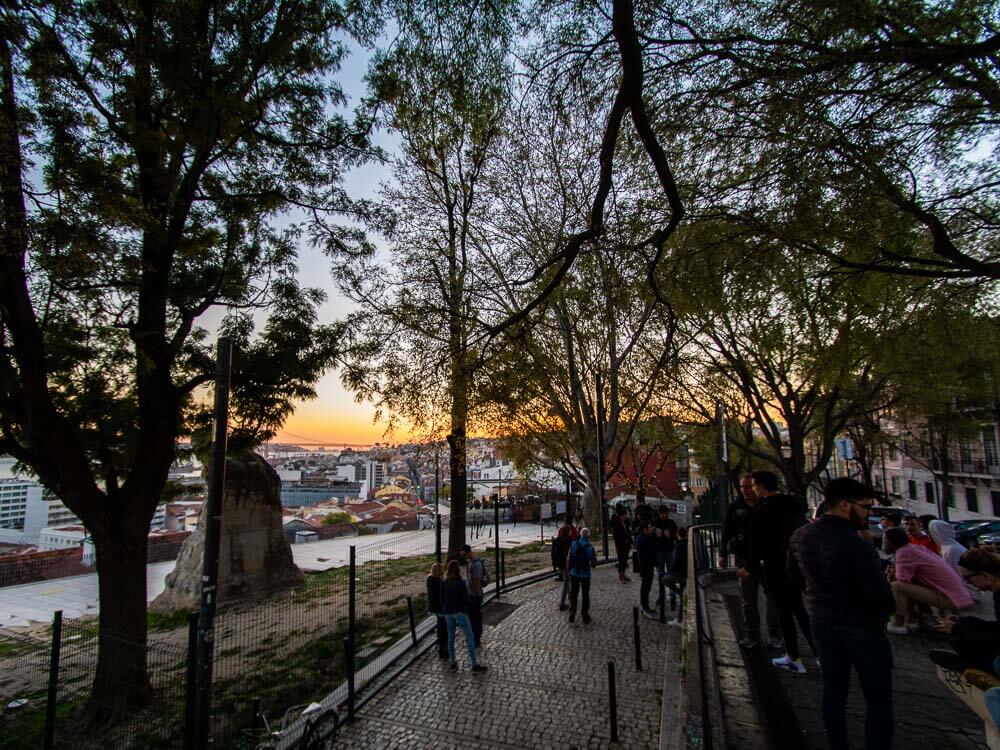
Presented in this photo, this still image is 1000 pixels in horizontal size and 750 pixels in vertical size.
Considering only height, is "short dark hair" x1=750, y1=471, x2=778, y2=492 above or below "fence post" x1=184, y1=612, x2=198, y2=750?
above

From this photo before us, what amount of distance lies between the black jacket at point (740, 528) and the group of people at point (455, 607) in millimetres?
4023

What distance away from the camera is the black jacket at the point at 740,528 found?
Answer: 17.0 ft

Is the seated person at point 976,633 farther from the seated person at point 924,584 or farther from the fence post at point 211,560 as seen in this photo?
the fence post at point 211,560

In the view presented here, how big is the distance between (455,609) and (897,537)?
6.16 m

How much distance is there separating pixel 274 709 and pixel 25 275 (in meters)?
6.96

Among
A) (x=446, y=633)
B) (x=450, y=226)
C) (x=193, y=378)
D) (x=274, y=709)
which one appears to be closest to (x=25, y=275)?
(x=193, y=378)

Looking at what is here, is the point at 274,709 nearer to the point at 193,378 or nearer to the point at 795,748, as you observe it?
the point at 193,378

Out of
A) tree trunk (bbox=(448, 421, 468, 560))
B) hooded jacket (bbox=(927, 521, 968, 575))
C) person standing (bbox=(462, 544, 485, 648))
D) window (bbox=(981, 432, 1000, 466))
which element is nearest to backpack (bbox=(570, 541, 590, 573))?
person standing (bbox=(462, 544, 485, 648))

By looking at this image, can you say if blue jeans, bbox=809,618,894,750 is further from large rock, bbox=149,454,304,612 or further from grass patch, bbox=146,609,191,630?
large rock, bbox=149,454,304,612

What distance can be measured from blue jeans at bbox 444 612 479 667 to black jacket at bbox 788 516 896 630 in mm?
5387

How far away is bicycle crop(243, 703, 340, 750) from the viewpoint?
5.25 m

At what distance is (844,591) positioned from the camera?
305 cm

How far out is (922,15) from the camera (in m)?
5.00

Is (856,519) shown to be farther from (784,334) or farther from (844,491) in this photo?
(784,334)
